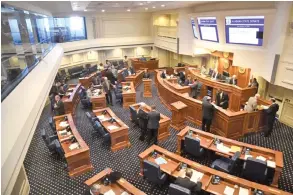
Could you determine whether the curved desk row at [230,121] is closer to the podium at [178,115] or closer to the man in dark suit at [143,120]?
the podium at [178,115]

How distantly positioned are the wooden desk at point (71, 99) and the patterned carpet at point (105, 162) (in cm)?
131

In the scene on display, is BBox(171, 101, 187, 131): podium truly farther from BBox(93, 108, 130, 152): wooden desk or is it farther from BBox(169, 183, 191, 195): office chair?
BBox(169, 183, 191, 195): office chair

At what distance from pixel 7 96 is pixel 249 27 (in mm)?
8125

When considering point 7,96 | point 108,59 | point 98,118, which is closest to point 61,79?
point 108,59

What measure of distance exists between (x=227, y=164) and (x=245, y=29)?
17.5 ft

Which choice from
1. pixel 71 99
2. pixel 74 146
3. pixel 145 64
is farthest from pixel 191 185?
pixel 145 64

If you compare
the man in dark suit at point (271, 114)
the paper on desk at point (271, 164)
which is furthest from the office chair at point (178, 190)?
the man in dark suit at point (271, 114)

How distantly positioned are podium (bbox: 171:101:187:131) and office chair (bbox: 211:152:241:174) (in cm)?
271

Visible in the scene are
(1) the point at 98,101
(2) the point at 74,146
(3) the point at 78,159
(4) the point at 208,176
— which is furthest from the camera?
(1) the point at 98,101

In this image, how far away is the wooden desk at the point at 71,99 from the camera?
9.91m

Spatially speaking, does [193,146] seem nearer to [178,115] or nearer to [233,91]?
[178,115]

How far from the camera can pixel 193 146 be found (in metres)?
6.35

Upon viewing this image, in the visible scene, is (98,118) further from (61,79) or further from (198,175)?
(61,79)

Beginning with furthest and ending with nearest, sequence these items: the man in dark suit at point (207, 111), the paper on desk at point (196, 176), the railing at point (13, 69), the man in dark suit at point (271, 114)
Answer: the man in dark suit at point (207, 111) < the man in dark suit at point (271, 114) < the paper on desk at point (196, 176) < the railing at point (13, 69)
